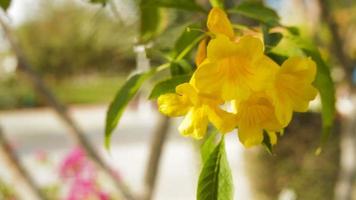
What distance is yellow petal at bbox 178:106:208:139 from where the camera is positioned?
54 cm

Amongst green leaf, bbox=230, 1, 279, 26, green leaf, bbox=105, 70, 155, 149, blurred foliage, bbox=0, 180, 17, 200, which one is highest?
green leaf, bbox=230, 1, 279, 26

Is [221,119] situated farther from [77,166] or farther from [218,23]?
[77,166]

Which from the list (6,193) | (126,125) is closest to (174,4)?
(6,193)

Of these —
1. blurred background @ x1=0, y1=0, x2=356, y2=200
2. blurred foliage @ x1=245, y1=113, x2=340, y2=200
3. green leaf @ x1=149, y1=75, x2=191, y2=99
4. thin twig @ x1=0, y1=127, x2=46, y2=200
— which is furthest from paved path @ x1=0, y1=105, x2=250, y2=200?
green leaf @ x1=149, y1=75, x2=191, y2=99

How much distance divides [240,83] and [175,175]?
5.17 metres

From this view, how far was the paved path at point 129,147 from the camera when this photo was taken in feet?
15.0

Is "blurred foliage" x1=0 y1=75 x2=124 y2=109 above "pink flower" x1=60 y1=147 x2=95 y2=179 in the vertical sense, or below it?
below

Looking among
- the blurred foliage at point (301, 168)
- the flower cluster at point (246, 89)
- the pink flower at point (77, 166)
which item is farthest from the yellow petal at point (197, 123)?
the blurred foliage at point (301, 168)

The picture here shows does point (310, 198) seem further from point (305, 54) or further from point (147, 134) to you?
point (147, 134)

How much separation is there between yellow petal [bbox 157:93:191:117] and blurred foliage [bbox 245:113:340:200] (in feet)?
7.80

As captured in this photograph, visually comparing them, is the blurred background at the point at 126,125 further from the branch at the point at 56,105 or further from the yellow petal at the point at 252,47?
the yellow petal at the point at 252,47

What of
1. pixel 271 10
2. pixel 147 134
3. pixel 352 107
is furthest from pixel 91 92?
pixel 271 10

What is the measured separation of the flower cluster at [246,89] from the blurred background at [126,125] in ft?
0.44

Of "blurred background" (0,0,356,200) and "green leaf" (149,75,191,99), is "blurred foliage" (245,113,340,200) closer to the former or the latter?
"blurred background" (0,0,356,200)
